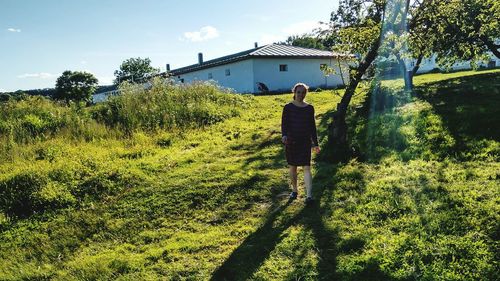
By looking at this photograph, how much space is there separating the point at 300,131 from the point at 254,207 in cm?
137

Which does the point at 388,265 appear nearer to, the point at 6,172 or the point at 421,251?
the point at 421,251

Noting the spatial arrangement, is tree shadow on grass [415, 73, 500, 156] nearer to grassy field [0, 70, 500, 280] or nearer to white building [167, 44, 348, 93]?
grassy field [0, 70, 500, 280]

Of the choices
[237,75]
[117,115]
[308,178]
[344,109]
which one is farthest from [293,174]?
[237,75]

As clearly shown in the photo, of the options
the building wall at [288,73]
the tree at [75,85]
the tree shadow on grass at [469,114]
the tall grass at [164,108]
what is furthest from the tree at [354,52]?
the tree at [75,85]

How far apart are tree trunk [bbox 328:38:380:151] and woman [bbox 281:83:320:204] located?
267 cm

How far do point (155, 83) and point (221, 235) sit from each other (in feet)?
34.4

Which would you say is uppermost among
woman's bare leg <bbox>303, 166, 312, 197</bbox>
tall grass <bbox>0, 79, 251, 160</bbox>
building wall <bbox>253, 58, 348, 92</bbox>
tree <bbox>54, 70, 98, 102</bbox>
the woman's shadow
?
tree <bbox>54, 70, 98, 102</bbox>

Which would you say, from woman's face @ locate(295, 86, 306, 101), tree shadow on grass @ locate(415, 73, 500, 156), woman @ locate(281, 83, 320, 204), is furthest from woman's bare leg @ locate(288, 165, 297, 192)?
tree shadow on grass @ locate(415, 73, 500, 156)

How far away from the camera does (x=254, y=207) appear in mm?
5941

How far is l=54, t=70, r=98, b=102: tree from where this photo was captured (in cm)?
5994

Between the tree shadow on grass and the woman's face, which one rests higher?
the woman's face

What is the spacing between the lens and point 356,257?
418cm

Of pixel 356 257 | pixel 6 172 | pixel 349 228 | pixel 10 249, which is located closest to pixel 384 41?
pixel 349 228

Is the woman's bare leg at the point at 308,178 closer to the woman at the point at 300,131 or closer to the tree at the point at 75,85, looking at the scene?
the woman at the point at 300,131
